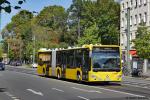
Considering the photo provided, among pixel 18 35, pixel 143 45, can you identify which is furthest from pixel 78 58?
pixel 18 35

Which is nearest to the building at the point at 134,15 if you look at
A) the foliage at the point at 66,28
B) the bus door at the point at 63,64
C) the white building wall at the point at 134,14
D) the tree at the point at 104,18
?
the white building wall at the point at 134,14

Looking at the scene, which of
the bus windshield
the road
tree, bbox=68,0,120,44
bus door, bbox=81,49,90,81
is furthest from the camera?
tree, bbox=68,0,120,44

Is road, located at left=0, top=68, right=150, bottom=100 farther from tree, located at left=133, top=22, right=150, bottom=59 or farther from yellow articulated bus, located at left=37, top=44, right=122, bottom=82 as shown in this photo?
tree, located at left=133, top=22, right=150, bottom=59

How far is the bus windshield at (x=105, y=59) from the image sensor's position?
3422 centimetres

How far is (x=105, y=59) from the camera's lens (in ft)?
113

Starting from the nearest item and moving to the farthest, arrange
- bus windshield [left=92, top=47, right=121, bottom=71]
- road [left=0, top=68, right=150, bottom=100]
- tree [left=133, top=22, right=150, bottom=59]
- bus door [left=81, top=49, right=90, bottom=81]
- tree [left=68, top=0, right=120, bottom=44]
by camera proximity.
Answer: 1. road [left=0, top=68, right=150, bottom=100]
2. bus windshield [left=92, top=47, right=121, bottom=71]
3. bus door [left=81, top=49, right=90, bottom=81]
4. tree [left=133, top=22, right=150, bottom=59]
5. tree [left=68, top=0, right=120, bottom=44]

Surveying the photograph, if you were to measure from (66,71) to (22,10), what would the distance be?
84.3ft

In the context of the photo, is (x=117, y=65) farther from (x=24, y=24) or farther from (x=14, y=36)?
(x=14, y=36)

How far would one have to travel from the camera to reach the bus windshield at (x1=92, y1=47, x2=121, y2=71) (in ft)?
112

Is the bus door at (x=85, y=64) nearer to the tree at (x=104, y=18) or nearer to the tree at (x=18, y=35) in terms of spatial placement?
the tree at (x=104, y=18)

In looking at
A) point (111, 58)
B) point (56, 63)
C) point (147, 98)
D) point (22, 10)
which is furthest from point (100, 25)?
point (22, 10)

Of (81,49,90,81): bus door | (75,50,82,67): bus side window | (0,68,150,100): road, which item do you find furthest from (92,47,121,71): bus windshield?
(75,50,82,67): bus side window

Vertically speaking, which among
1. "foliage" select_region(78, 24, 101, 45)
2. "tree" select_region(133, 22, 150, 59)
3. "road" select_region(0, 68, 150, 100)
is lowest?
"road" select_region(0, 68, 150, 100)

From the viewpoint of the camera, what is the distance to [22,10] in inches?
592
